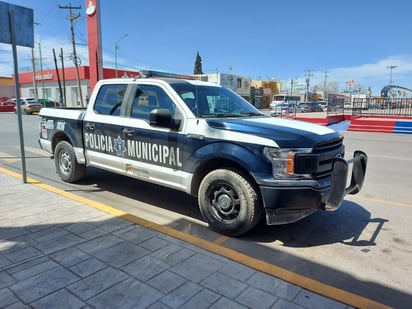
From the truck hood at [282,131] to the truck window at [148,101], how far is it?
824 millimetres

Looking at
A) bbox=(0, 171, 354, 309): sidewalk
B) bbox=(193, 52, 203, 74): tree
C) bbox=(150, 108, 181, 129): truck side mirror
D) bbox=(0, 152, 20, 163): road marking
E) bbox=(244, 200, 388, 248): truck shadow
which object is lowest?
bbox=(244, 200, 388, 248): truck shadow

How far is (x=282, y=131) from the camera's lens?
12.1 ft

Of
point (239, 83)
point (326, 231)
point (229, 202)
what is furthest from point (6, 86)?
point (326, 231)

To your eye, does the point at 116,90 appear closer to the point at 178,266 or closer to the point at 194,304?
the point at 178,266

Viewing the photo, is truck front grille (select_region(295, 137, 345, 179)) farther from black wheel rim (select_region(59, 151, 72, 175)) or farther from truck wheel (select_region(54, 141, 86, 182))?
black wheel rim (select_region(59, 151, 72, 175))

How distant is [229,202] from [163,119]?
1347mm

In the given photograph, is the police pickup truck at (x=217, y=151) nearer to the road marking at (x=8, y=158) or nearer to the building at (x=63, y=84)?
the road marking at (x=8, y=158)

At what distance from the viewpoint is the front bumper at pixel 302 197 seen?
350 centimetres

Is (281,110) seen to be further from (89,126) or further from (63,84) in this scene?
(63,84)

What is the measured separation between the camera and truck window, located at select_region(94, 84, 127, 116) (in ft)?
17.1

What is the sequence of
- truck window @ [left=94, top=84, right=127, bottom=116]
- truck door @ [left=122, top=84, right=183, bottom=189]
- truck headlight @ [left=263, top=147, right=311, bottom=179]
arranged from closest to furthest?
truck headlight @ [left=263, top=147, right=311, bottom=179], truck door @ [left=122, top=84, right=183, bottom=189], truck window @ [left=94, top=84, right=127, bottom=116]

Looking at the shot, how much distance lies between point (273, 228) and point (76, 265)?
2.48m

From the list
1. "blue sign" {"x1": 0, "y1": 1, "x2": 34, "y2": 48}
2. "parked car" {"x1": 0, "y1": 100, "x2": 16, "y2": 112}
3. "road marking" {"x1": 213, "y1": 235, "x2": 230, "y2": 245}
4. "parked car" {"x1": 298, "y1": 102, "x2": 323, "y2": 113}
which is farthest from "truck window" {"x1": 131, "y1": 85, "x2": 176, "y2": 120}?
"parked car" {"x1": 298, "y1": 102, "x2": 323, "y2": 113}

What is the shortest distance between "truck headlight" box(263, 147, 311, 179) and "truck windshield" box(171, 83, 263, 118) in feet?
3.92
